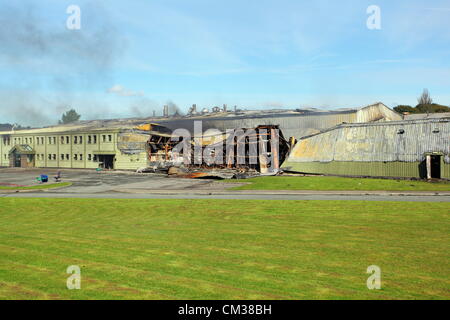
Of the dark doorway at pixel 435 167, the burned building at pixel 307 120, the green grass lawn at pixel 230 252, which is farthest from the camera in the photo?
the burned building at pixel 307 120

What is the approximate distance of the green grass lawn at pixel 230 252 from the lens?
30.3 ft

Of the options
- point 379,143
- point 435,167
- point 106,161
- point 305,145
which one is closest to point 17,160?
point 106,161

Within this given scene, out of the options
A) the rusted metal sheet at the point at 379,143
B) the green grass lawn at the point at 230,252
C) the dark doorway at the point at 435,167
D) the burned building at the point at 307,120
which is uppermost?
the burned building at the point at 307,120

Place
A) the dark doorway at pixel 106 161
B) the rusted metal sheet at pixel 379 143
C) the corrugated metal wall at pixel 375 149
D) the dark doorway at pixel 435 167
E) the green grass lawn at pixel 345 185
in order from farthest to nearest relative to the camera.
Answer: the dark doorway at pixel 106 161
the rusted metal sheet at pixel 379 143
the corrugated metal wall at pixel 375 149
the dark doorway at pixel 435 167
the green grass lawn at pixel 345 185

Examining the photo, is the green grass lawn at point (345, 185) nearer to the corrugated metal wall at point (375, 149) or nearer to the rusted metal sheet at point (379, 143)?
the corrugated metal wall at point (375, 149)

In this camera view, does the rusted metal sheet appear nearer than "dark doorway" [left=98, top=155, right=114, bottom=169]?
Yes

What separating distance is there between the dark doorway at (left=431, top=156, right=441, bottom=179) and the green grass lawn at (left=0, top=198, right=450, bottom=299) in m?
17.2

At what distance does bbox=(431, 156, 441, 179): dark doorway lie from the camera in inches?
1547

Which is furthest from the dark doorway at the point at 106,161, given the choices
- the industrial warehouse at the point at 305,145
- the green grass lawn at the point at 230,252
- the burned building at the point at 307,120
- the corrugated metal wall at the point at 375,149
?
the green grass lawn at the point at 230,252

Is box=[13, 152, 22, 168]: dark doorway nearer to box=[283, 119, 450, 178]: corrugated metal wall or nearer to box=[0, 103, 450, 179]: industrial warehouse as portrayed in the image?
box=[0, 103, 450, 179]: industrial warehouse

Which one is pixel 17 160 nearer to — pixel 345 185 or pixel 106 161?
pixel 106 161

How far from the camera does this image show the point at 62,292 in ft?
29.5

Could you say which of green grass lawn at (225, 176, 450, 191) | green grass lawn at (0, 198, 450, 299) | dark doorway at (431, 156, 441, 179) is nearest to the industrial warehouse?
dark doorway at (431, 156, 441, 179)
